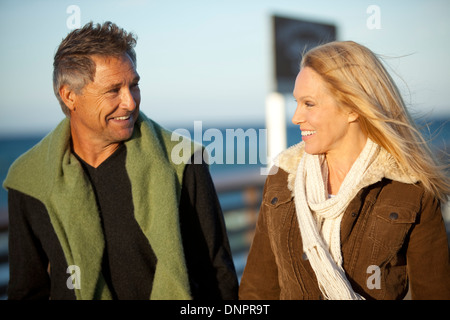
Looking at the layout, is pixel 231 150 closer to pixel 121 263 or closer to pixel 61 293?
pixel 121 263

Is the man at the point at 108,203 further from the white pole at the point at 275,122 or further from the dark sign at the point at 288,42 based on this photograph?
the dark sign at the point at 288,42

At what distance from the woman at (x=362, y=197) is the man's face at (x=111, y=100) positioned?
0.78 meters

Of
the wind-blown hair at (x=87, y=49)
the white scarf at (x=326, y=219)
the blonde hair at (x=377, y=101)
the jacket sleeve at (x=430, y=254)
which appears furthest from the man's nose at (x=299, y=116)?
the wind-blown hair at (x=87, y=49)

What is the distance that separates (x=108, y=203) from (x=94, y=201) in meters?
0.07

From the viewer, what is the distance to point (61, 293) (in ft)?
8.00

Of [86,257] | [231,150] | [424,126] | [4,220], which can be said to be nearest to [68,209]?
[86,257]

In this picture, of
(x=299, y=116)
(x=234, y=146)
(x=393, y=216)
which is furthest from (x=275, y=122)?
(x=393, y=216)

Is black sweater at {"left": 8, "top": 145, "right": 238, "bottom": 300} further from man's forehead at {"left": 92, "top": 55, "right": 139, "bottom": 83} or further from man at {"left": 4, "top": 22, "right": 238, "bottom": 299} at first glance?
man's forehead at {"left": 92, "top": 55, "right": 139, "bottom": 83}

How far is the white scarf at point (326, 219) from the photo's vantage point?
7.29 feet

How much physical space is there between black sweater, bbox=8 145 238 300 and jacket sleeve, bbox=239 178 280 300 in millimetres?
72

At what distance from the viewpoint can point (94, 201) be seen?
2.42m

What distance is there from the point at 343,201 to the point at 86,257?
1.24 meters
